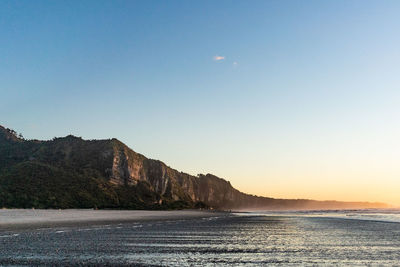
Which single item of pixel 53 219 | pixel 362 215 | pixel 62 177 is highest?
pixel 62 177

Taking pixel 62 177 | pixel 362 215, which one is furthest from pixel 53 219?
pixel 62 177

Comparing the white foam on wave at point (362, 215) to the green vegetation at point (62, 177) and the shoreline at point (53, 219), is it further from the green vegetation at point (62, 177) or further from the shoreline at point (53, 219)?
the green vegetation at point (62, 177)

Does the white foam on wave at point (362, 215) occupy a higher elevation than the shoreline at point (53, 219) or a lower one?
higher

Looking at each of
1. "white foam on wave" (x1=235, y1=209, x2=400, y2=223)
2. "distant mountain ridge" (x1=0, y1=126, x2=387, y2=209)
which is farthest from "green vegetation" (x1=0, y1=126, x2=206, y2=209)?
"white foam on wave" (x1=235, y1=209, x2=400, y2=223)

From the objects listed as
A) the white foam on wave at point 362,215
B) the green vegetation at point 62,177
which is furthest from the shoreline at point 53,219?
the green vegetation at point 62,177

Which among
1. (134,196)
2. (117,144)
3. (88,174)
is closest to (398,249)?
(88,174)

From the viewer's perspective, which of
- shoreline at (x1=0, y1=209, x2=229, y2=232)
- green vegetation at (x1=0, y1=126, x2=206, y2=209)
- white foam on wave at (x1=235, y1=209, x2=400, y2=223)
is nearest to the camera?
shoreline at (x1=0, y1=209, x2=229, y2=232)

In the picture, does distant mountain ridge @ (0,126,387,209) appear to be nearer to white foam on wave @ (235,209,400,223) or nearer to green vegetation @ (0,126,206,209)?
green vegetation @ (0,126,206,209)

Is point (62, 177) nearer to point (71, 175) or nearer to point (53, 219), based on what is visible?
point (71, 175)

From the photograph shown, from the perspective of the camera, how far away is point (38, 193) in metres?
109

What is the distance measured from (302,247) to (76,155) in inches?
6116

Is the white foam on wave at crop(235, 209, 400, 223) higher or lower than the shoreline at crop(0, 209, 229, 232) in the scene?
higher

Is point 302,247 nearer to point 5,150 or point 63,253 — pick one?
point 63,253

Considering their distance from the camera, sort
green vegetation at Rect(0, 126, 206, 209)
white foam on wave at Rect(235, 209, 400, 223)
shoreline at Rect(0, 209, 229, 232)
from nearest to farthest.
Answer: shoreline at Rect(0, 209, 229, 232), white foam on wave at Rect(235, 209, 400, 223), green vegetation at Rect(0, 126, 206, 209)
